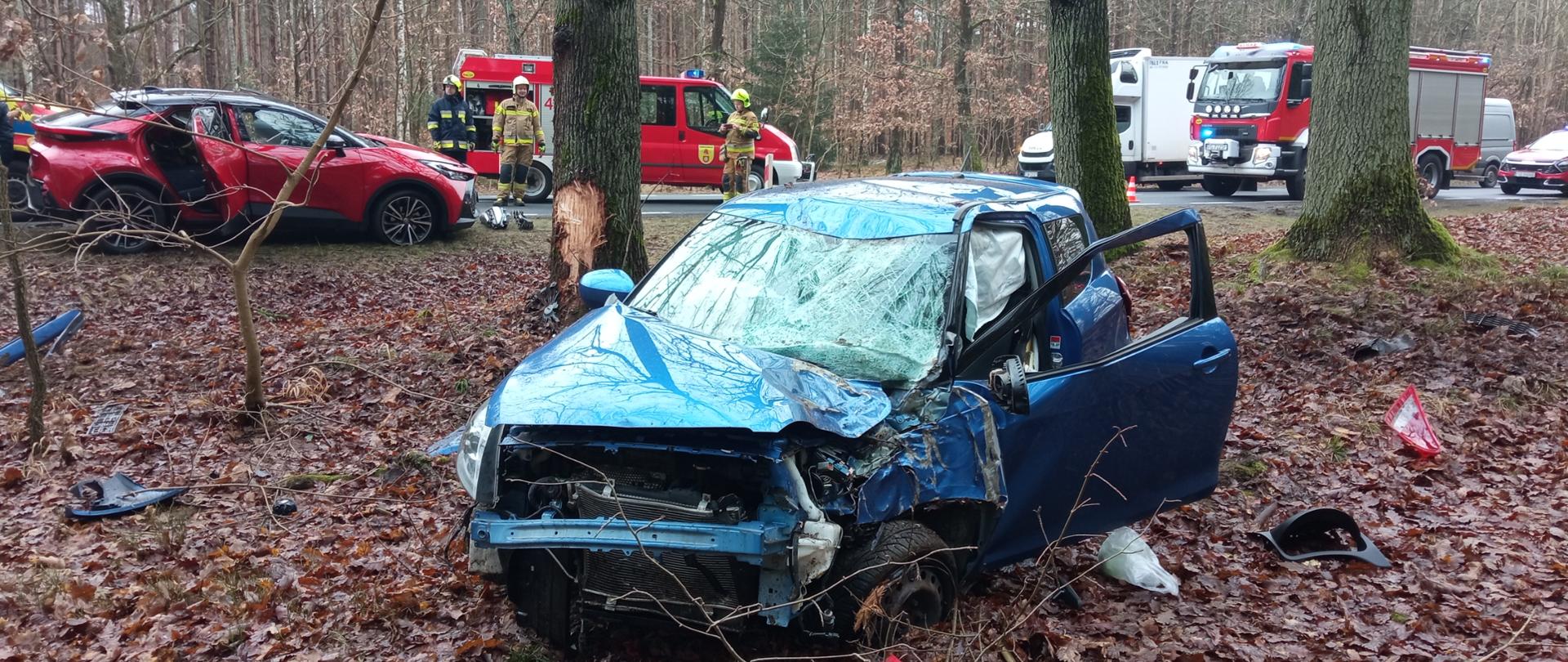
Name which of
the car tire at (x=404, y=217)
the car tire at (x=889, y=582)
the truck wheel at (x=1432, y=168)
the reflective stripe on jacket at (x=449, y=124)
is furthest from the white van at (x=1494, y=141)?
the car tire at (x=889, y=582)

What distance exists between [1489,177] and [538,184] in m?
22.0

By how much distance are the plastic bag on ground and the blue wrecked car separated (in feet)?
0.40

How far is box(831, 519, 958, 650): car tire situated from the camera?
3688mm

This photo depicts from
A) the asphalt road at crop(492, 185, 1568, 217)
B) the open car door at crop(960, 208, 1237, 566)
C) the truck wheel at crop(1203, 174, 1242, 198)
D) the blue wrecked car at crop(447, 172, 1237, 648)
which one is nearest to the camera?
the blue wrecked car at crop(447, 172, 1237, 648)

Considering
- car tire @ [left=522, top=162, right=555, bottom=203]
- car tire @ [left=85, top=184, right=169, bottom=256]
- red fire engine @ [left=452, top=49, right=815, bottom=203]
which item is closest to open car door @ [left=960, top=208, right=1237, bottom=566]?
car tire @ [left=85, top=184, right=169, bottom=256]

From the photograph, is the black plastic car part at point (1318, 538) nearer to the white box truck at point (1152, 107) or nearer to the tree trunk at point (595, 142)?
the tree trunk at point (595, 142)

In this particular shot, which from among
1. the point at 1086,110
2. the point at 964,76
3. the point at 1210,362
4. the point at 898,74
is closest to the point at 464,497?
the point at 1210,362

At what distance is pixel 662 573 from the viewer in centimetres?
362

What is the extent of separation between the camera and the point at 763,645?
3.95 metres

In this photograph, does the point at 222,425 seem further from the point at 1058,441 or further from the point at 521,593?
the point at 1058,441

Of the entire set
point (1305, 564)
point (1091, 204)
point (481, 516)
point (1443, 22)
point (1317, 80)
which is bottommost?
point (1305, 564)

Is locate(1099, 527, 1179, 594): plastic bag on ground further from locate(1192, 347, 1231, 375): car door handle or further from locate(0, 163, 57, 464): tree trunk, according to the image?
locate(0, 163, 57, 464): tree trunk

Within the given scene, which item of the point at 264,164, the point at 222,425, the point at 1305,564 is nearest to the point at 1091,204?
the point at 1305,564

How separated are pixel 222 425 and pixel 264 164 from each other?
5922 mm
